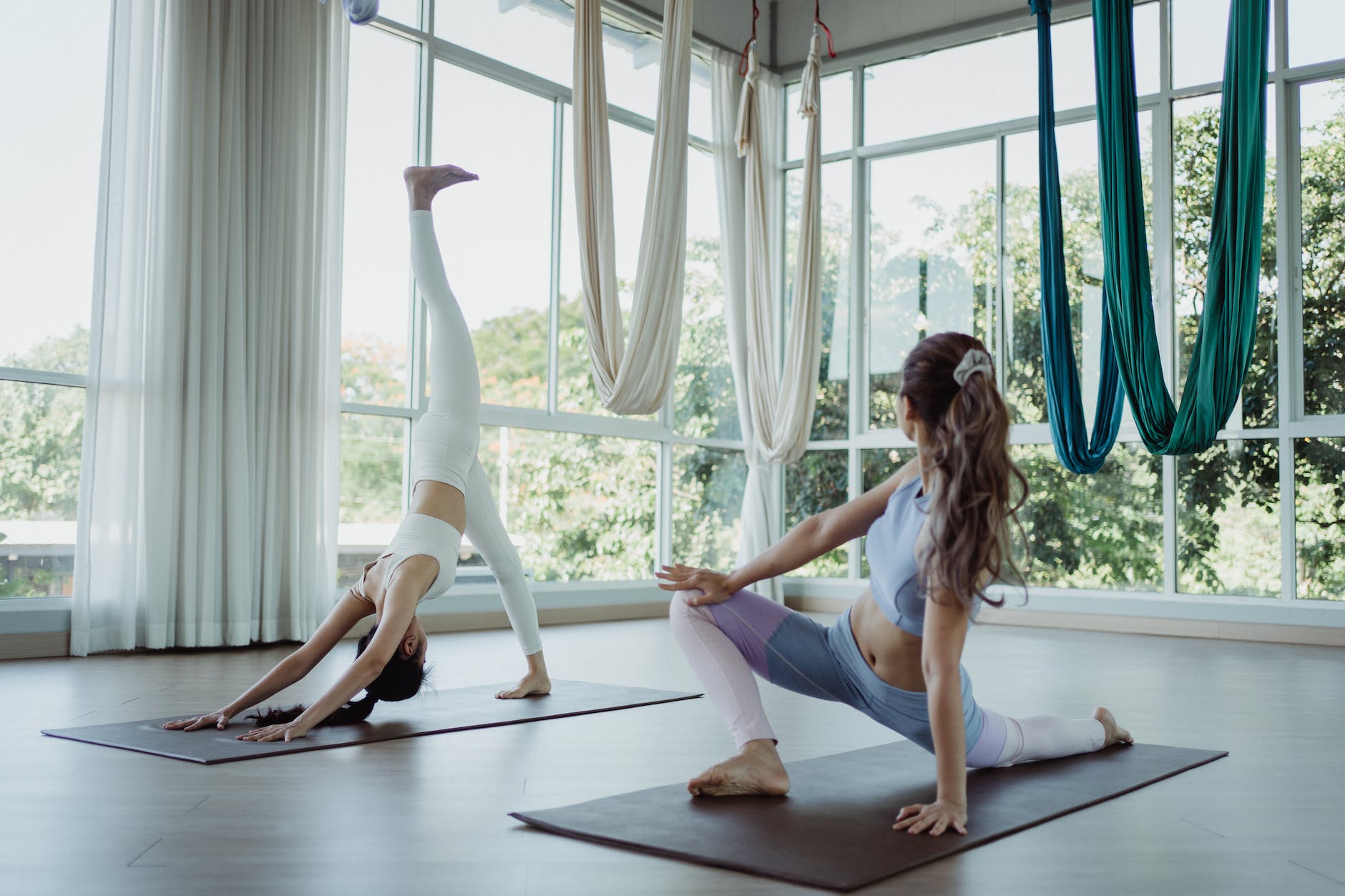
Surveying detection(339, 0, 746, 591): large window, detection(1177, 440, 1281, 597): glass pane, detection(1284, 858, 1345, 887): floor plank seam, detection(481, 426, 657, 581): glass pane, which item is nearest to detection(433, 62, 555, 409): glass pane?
detection(339, 0, 746, 591): large window

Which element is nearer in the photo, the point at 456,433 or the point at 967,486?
the point at 967,486

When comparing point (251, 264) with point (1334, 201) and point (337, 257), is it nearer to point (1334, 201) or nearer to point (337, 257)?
point (337, 257)

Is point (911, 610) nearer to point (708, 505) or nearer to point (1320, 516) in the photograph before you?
point (1320, 516)

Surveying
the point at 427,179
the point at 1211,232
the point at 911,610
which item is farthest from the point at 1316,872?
the point at 1211,232

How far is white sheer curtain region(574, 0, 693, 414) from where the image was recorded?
6.28 meters

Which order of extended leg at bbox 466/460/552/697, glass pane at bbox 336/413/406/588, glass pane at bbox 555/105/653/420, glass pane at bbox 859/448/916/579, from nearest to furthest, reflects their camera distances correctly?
1. extended leg at bbox 466/460/552/697
2. glass pane at bbox 336/413/406/588
3. glass pane at bbox 555/105/653/420
4. glass pane at bbox 859/448/916/579

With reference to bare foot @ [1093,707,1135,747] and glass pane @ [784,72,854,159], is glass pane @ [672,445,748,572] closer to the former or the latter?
glass pane @ [784,72,854,159]

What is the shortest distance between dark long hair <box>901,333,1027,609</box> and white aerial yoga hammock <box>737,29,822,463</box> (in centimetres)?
561

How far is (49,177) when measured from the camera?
16.3ft

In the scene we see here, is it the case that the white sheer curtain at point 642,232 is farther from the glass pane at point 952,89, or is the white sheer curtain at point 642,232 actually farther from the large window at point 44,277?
→ the large window at point 44,277

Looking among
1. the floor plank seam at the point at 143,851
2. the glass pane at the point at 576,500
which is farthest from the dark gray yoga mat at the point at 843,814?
the glass pane at the point at 576,500

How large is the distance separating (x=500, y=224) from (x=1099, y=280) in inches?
142

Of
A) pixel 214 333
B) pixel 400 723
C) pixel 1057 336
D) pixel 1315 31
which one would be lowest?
pixel 400 723

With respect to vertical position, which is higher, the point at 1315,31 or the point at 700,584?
the point at 1315,31
